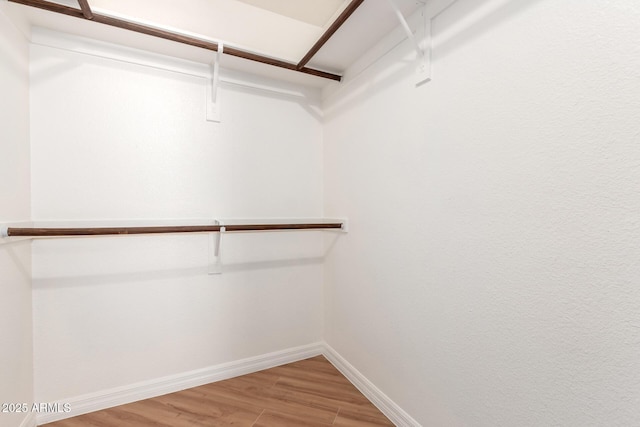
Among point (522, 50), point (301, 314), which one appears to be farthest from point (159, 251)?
point (522, 50)

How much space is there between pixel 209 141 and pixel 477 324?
1.78 meters

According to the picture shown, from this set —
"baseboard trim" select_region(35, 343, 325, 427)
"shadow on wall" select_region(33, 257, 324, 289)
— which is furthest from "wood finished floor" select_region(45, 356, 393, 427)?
"shadow on wall" select_region(33, 257, 324, 289)

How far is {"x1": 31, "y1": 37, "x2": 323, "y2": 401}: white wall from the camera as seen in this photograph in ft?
4.92

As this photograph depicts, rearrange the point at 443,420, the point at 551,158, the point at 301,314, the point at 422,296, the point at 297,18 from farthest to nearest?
the point at 301,314
the point at 297,18
the point at 422,296
the point at 443,420
the point at 551,158

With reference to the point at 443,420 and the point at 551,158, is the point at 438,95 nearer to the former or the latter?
the point at 551,158

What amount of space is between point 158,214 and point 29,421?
1143 mm

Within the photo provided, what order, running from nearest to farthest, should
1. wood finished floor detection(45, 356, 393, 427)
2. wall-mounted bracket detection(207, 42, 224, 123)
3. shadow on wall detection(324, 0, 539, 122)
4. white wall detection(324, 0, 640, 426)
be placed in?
white wall detection(324, 0, 640, 426) → shadow on wall detection(324, 0, 539, 122) → wood finished floor detection(45, 356, 393, 427) → wall-mounted bracket detection(207, 42, 224, 123)

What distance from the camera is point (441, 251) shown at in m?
1.23

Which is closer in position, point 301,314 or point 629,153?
point 629,153

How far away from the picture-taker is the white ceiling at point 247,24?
141 centimetres

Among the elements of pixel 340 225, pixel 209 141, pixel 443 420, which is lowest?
pixel 443 420

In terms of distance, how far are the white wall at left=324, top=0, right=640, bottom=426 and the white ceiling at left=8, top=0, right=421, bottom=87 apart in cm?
21

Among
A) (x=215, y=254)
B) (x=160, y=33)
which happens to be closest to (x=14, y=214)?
(x=215, y=254)

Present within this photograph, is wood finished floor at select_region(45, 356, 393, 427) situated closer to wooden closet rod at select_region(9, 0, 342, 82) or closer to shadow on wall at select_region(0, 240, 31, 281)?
shadow on wall at select_region(0, 240, 31, 281)
